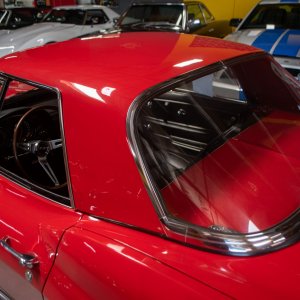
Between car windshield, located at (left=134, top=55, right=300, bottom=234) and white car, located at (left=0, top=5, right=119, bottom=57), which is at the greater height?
white car, located at (left=0, top=5, right=119, bottom=57)

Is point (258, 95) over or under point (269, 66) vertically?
under

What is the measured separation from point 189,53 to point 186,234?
2.69 feet

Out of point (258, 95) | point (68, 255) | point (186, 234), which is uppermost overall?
point (258, 95)

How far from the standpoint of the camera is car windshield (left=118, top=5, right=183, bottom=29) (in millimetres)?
6098

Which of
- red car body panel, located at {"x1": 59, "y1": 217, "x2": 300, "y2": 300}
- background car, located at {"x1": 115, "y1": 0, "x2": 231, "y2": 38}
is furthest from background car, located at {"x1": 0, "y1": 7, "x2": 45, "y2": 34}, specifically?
red car body panel, located at {"x1": 59, "y1": 217, "x2": 300, "y2": 300}

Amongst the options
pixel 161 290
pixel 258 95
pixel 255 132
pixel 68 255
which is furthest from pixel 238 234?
pixel 258 95

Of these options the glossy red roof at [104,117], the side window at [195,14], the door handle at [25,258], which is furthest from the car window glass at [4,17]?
the door handle at [25,258]

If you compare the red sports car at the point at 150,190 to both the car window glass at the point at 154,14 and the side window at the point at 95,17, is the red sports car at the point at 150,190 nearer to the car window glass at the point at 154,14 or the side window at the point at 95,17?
the car window glass at the point at 154,14

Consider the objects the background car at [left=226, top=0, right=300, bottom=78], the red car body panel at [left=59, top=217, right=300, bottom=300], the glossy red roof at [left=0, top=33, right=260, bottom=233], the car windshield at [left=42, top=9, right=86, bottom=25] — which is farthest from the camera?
the car windshield at [left=42, top=9, right=86, bottom=25]

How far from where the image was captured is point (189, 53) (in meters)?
1.53

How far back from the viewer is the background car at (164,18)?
19.8 ft

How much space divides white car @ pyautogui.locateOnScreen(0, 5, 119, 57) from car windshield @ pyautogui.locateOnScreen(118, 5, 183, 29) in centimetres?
85

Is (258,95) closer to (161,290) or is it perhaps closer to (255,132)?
(255,132)

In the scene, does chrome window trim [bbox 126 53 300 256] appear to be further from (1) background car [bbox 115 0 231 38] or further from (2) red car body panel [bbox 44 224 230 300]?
(1) background car [bbox 115 0 231 38]
